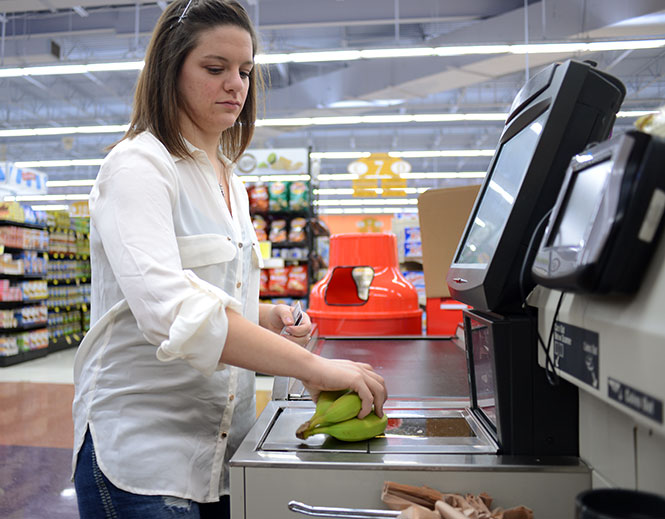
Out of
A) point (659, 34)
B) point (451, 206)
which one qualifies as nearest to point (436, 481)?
point (451, 206)

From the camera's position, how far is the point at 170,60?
1054mm

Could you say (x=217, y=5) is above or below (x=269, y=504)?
above

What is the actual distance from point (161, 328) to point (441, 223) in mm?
2036

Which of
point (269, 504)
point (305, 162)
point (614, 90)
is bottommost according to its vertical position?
point (269, 504)

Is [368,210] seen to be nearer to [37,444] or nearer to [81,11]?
[81,11]

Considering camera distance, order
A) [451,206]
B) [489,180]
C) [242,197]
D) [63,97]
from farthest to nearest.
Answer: [63,97] < [451,206] < [242,197] < [489,180]

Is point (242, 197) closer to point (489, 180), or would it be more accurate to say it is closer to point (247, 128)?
point (247, 128)

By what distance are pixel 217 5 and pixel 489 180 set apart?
654mm

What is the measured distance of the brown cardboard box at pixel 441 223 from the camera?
2666mm

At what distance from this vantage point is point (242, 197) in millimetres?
1361

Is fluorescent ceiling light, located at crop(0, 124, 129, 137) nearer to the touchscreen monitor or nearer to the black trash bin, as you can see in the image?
the touchscreen monitor

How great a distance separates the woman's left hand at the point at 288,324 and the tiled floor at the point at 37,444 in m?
2.38

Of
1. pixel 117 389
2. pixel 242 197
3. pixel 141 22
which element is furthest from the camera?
pixel 141 22

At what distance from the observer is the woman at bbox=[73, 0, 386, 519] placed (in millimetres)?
868
